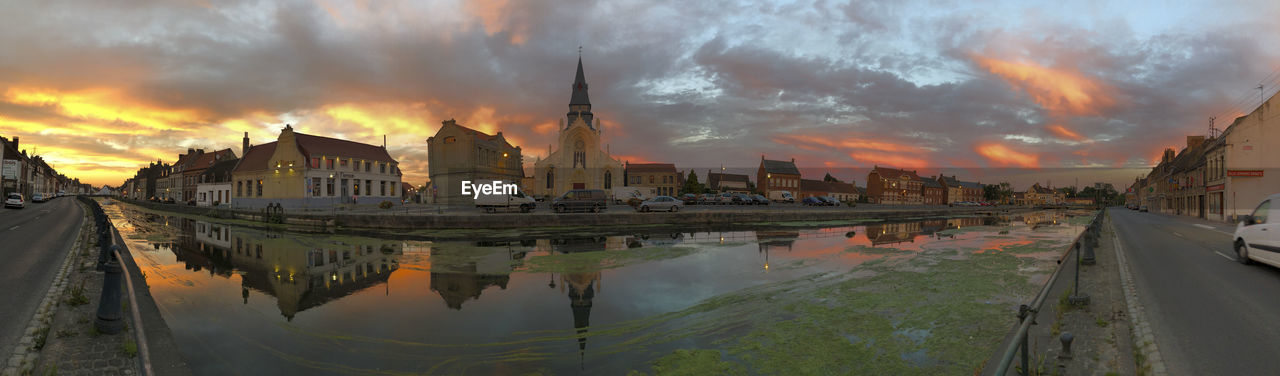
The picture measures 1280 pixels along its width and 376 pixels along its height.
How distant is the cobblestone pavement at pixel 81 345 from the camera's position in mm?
5598

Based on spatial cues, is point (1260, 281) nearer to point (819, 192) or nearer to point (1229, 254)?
point (1229, 254)

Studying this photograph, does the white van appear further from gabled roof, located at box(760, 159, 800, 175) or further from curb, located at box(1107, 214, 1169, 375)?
gabled roof, located at box(760, 159, 800, 175)

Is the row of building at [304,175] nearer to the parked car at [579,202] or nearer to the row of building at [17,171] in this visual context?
the row of building at [17,171]

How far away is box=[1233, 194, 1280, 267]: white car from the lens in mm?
10883

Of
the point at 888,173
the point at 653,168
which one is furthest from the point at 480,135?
the point at 888,173

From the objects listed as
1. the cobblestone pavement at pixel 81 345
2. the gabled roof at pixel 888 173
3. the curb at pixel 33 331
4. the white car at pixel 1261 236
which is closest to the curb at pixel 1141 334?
the white car at pixel 1261 236

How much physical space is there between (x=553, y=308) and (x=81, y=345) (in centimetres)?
677

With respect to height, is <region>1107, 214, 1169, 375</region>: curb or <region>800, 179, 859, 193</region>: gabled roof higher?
<region>800, 179, 859, 193</region>: gabled roof

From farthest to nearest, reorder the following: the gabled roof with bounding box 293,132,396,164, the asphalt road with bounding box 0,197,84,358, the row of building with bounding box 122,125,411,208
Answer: the gabled roof with bounding box 293,132,396,164
the row of building with bounding box 122,125,411,208
the asphalt road with bounding box 0,197,84,358

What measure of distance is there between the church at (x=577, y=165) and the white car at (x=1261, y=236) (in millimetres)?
69238

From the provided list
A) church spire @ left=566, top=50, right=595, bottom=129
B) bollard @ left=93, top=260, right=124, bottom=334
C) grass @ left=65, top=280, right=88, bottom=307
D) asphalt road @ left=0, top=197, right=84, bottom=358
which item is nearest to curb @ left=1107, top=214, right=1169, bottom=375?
bollard @ left=93, top=260, right=124, bottom=334

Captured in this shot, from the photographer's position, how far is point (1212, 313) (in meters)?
7.41

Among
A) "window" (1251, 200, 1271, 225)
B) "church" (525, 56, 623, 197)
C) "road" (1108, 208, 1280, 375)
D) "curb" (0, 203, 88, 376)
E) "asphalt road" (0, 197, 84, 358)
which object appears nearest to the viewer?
"road" (1108, 208, 1280, 375)

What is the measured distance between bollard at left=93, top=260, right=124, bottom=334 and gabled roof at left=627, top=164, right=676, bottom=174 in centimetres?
8876
